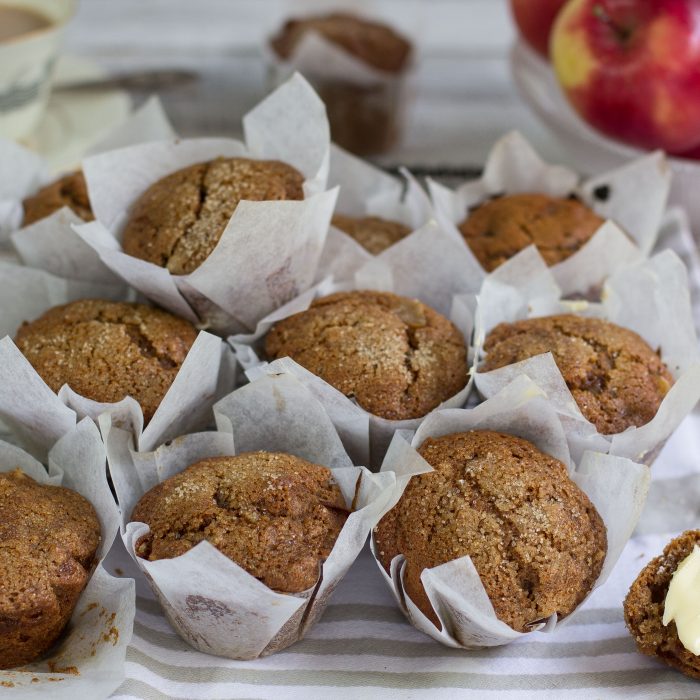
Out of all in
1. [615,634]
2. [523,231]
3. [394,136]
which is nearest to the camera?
[615,634]

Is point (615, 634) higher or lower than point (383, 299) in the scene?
lower

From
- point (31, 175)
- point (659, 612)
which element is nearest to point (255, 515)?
point (659, 612)

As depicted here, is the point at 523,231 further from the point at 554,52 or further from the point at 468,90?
the point at 468,90

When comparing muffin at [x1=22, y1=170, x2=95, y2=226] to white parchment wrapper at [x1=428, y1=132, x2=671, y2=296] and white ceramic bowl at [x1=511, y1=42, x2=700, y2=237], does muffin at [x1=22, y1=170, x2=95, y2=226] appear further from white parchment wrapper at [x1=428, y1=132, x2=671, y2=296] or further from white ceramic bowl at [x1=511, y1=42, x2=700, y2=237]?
white ceramic bowl at [x1=511, y1=42, x2=700, y2=237]

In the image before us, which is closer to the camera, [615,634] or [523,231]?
[615,634]

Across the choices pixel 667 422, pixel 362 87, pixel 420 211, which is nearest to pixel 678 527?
pixel 667 422

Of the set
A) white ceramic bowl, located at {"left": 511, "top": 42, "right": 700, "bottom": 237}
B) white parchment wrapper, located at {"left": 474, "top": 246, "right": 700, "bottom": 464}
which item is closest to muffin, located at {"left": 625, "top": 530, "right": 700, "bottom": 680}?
white parchment wrapper, located at {"left": 474, "top": 246, "right": 700, "bottom": 464}

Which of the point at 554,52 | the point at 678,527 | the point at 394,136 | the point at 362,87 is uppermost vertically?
the point at 554,52
